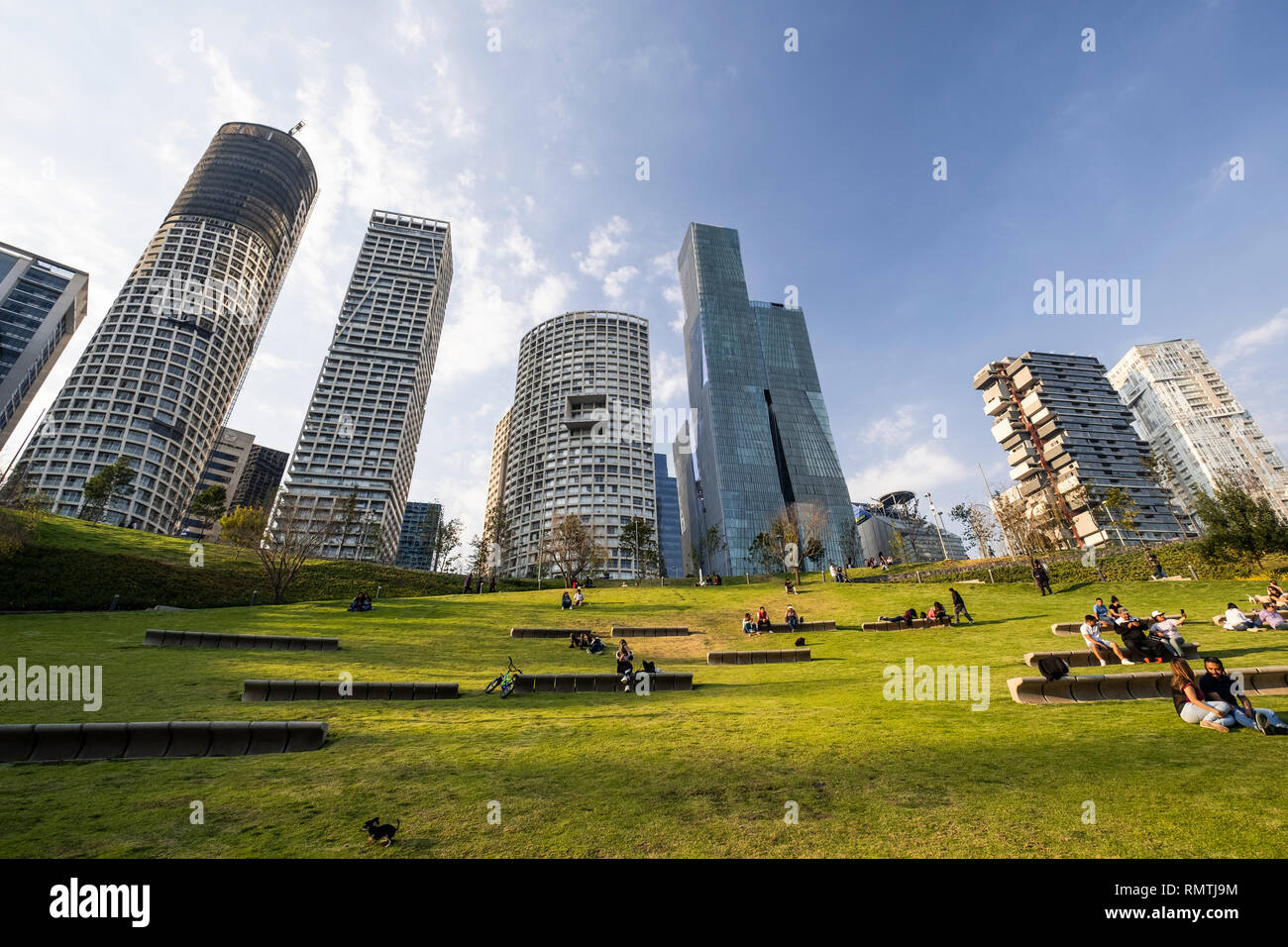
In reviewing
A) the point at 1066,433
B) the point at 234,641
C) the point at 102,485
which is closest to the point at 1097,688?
the point at 234,641

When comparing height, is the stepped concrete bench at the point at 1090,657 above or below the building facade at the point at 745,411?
below

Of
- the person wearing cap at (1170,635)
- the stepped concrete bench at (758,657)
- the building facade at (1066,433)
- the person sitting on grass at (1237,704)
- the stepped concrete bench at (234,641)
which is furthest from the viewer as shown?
the building facade at (1066,433)

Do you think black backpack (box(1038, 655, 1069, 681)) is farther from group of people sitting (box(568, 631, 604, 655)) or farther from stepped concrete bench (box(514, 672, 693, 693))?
group of people sitting (box(568, 631, 604, 655))

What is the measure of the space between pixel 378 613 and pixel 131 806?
75.5 ft

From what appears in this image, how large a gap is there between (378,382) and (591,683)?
5585 inches

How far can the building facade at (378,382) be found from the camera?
123m

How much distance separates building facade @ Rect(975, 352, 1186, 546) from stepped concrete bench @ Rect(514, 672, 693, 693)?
401 ft

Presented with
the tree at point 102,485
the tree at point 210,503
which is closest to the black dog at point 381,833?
the tree at point 210,503

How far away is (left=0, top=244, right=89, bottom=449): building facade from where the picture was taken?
107 m

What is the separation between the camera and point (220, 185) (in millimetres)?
138000

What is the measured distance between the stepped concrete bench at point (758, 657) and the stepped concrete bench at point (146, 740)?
1309cm

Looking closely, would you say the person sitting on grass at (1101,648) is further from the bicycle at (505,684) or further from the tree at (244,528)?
the tree at (244,528)
